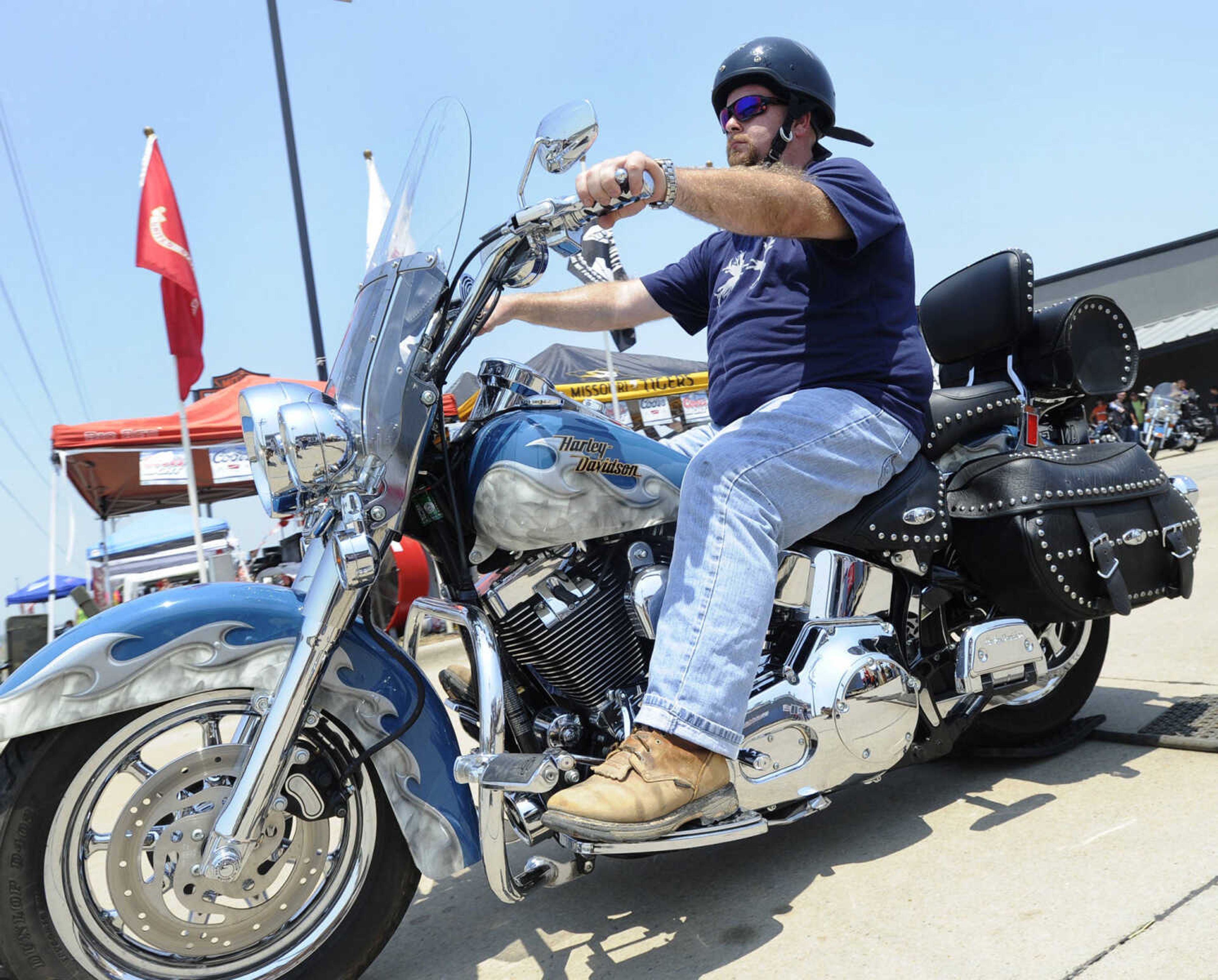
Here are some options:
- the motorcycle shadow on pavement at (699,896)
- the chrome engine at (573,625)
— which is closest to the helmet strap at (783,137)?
the chrome engine at (573,625)

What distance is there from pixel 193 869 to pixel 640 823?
2.65 feet

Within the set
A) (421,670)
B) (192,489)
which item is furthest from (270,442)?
(192,489)

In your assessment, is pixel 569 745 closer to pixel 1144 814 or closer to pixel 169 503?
pixel 1144 814

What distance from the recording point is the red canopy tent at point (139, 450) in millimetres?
7484

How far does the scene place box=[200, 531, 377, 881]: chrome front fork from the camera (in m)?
1.59

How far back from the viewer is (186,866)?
1636mm

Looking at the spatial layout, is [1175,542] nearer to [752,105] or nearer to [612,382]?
[752,105]

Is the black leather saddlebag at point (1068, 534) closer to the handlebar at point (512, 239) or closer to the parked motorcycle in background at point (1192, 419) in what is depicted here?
the handlebar at point (512, 239)

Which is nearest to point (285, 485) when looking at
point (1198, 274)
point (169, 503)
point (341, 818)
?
point (341, 818)

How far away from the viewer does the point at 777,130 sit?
2293 millimetres

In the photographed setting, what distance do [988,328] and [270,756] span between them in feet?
7.08

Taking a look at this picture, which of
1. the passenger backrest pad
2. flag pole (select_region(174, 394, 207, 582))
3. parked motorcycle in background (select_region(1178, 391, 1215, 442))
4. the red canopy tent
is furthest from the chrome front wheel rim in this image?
parked motorcycle in background (select_region(1178, 391, 1215, 442))

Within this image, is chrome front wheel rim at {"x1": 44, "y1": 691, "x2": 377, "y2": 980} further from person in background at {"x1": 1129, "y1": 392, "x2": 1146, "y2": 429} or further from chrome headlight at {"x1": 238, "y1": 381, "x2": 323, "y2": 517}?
person in background at {"x1": 1129, "y1": 392, "x2": 1146, "y2": 429}

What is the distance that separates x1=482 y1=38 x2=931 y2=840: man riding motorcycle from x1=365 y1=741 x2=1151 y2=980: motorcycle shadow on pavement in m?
0.27
